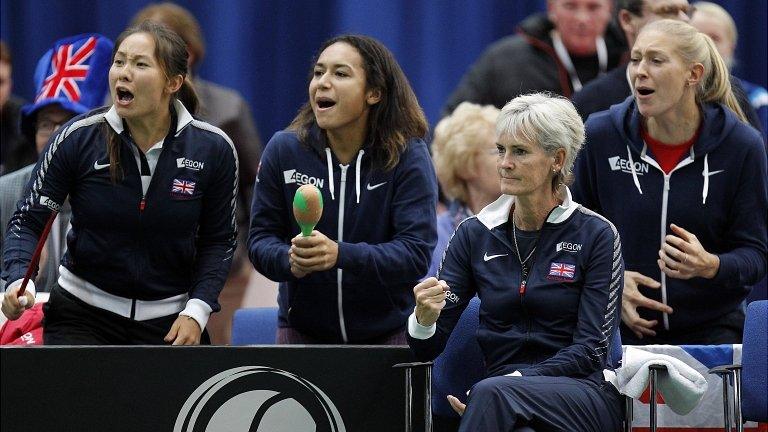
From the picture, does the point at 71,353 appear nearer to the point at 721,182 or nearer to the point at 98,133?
the point at 98,133

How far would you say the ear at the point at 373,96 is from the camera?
182 inches

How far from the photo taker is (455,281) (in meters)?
4.17

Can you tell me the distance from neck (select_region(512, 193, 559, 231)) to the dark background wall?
3393mm

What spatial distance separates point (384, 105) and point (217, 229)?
2.32 ft

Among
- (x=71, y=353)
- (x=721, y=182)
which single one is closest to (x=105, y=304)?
(x=71, y=353)

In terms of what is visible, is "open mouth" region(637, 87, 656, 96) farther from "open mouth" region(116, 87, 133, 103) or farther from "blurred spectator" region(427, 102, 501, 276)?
"open mouth" region(116, 87, 133, 103)

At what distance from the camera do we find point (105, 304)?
4.34 metres

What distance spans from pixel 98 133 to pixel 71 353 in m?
0.85

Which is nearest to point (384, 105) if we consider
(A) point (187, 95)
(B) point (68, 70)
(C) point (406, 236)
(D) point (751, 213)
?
(C) point (406, 236)

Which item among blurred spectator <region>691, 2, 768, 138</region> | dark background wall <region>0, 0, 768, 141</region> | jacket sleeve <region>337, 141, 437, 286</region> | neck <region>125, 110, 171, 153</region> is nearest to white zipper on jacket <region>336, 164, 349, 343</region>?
jacket sleeve <region>337, 141, 437, 286</region>

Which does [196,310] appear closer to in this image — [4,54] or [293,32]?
[4,54]

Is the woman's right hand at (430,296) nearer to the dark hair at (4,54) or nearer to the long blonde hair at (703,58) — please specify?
the long blonde hair at (703,58)

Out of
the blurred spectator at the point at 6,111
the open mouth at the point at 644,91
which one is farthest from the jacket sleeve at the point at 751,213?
Answer: the blurred spectator at the point at 6,111

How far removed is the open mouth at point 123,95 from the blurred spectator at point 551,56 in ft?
7.22
